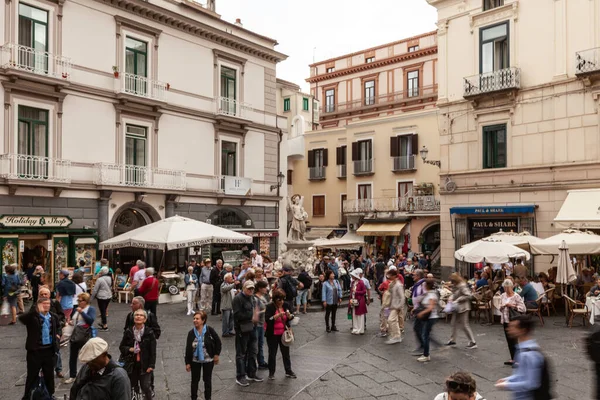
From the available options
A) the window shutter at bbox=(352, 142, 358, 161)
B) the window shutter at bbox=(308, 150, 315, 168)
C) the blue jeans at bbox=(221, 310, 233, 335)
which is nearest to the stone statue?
the blue jeans at bbox=(221, 310, 233, 335)

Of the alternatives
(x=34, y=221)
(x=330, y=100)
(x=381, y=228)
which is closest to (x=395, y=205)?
(x=381, y=228)

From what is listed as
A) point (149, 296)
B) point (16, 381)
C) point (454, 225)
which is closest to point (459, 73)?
point (454, 225)

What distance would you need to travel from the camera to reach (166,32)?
75.7 feet

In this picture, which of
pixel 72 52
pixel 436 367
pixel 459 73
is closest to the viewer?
pixel 436 367

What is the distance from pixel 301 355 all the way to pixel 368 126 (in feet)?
88.5

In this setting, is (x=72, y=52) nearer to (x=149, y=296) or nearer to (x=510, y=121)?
(x=149, y=296)

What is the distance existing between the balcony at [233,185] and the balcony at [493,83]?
10.2 meters

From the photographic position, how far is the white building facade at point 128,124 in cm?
1844

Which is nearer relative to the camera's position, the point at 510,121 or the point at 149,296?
the point at 149,296

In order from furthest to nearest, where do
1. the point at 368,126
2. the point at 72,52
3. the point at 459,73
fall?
the point at 368,126, the point at 459,73, the point at 72,52

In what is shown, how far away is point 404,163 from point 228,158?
509 inches

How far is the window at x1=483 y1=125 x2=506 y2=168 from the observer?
22.4 meters

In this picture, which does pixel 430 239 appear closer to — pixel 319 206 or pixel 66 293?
pixel 319 206

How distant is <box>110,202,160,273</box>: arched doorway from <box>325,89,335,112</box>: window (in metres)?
26.1
